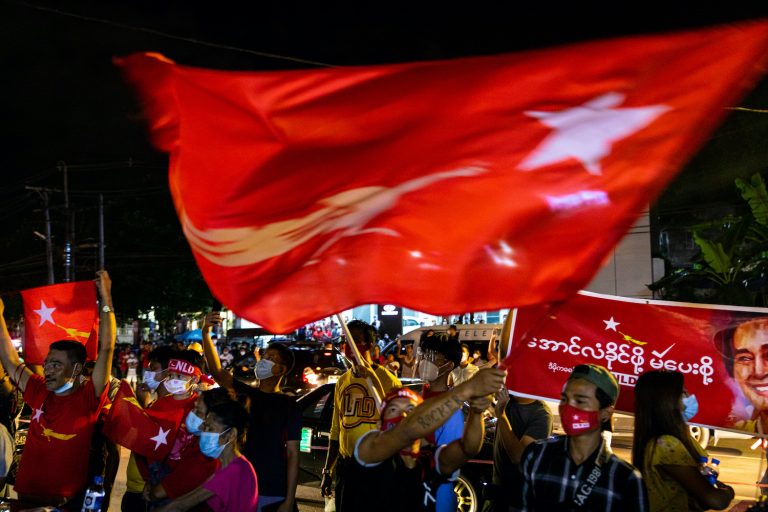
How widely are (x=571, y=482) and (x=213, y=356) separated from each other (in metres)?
3.56

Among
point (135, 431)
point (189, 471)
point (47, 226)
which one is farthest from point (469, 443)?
point (47, 226)

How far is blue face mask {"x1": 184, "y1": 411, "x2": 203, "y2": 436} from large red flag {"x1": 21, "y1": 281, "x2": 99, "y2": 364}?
305 cm

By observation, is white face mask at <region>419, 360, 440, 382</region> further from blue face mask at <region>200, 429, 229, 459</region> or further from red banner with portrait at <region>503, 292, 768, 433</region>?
blue face mask at <region>200, 429, 229, 459</region>

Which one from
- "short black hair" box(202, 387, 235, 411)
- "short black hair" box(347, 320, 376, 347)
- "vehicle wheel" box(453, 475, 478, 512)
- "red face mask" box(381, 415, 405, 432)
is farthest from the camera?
"vehicle wheel" box(453, 475, 478, 512)

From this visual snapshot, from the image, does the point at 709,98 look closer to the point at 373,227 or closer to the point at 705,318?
the point at 373,227

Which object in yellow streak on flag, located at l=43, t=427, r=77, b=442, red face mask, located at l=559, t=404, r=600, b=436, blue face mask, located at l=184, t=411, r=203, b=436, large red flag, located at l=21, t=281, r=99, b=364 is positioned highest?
large red flag, located at l=21, t=281, r=99, b=364

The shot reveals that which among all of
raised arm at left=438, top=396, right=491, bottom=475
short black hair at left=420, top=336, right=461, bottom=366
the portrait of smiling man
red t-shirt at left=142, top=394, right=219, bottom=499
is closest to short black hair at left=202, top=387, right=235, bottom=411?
red t-shirt at left=142, top=394, right=219, bottom=499

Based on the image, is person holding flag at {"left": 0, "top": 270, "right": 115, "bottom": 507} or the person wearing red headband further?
person holding flag at {"left": 0, "top": 270, "right": 115, "bottom": 507}

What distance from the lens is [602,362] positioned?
6098 millimetres

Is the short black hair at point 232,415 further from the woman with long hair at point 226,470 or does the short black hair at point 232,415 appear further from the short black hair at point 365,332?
the short black hair at point 365,332

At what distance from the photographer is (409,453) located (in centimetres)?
402

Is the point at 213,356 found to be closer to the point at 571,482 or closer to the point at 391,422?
the point at 391,422

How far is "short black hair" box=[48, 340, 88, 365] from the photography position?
545 centimetres

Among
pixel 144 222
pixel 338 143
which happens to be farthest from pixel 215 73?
pixel 144 222
